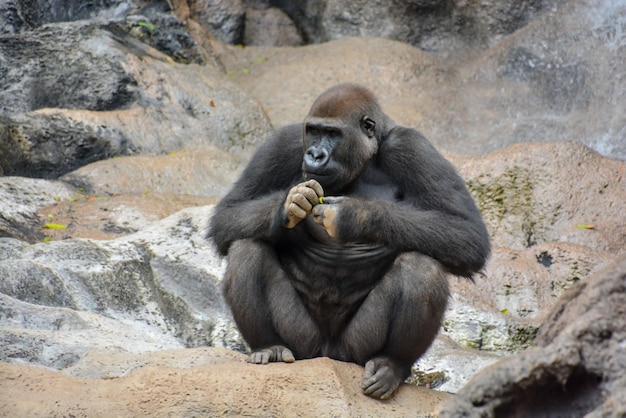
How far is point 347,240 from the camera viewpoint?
17.6 feet

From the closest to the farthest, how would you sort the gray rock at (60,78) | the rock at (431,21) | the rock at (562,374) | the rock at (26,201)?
the rock at (562,374)
the rock at (26,201)
the gray rock at (60,78)
the rock at (431,21)

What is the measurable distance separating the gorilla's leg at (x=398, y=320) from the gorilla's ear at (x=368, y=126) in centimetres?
87

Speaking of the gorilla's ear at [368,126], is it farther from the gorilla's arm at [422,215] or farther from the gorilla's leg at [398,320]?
the gorilla's leg at [398,320]

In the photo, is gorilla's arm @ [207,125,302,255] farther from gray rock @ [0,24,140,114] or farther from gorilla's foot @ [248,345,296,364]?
gray rock @ [0,24,140,114]

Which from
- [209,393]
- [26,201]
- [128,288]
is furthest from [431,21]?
[209,393]

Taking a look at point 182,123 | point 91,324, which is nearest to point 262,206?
point 91,324

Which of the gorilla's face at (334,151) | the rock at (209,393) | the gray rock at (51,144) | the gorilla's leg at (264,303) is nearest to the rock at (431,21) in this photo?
the gray rock at (51,144)

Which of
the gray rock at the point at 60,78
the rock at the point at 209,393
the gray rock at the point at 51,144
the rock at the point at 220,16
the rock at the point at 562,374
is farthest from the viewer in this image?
the rock at the point at 220,16

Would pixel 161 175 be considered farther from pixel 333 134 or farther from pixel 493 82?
pixel 493 82

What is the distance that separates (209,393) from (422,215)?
1627 mm

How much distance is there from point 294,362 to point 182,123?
22.4ft

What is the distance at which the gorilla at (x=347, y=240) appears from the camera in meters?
5.32

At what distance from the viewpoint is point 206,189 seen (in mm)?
10570

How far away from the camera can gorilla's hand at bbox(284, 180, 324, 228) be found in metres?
5.28
